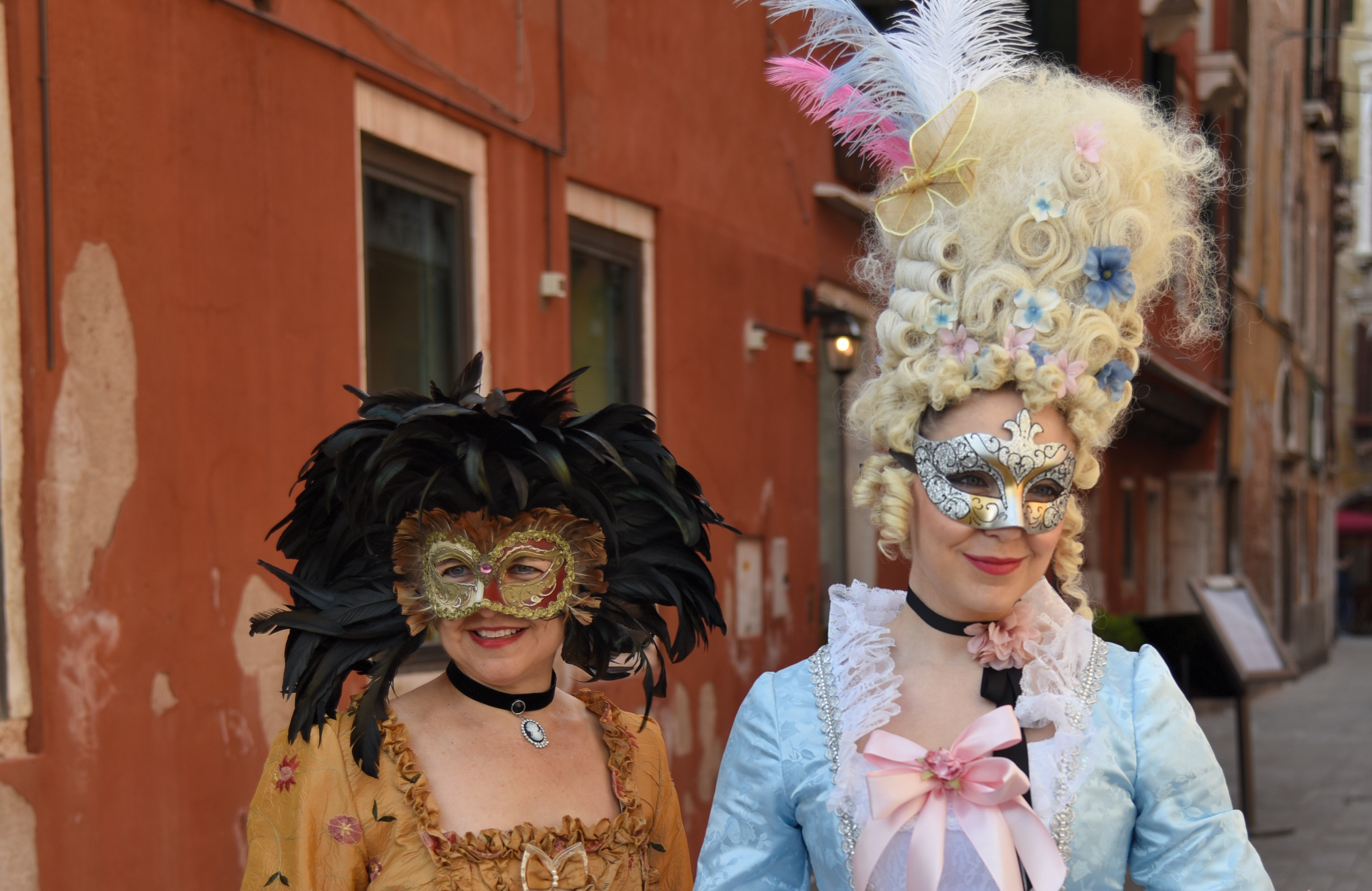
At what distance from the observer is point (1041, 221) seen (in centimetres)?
243

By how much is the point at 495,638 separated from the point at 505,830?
1.15ft

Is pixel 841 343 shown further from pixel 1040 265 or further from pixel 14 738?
pixel 1040 265

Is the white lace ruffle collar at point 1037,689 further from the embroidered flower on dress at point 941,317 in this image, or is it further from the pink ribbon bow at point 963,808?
the embroidered flower on dress at point 941,317

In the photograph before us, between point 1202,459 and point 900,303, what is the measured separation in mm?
15185

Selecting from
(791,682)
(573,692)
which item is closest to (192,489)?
(573,692)

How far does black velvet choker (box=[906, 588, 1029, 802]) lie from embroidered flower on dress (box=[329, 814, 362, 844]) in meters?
1.09

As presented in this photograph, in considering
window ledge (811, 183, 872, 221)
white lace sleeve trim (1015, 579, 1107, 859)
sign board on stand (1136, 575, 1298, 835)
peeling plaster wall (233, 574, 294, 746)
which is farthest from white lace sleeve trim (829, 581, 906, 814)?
window ledge (811, 183, 872, 221)

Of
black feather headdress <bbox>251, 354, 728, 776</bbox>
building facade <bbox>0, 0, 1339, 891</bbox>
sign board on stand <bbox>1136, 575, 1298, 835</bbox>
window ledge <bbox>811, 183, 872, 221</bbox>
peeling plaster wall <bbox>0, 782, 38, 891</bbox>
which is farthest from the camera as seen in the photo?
window ledge <bbox>811, 183, 872, 221</bbox>

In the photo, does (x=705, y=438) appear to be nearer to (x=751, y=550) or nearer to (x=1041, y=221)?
(x=751, y=550)

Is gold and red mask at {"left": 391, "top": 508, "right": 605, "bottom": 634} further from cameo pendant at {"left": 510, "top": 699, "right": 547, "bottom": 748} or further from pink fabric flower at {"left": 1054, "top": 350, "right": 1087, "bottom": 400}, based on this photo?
pink fabric flower at {"left": 1054, "top": 350, "right": 1087, "bottom": 400}

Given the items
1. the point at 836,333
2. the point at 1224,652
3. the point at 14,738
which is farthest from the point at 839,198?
the point at 14,738

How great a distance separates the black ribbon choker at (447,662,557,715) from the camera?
9.10 ft

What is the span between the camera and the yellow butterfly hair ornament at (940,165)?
253cm

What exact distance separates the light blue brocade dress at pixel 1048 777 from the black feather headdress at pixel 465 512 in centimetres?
38
